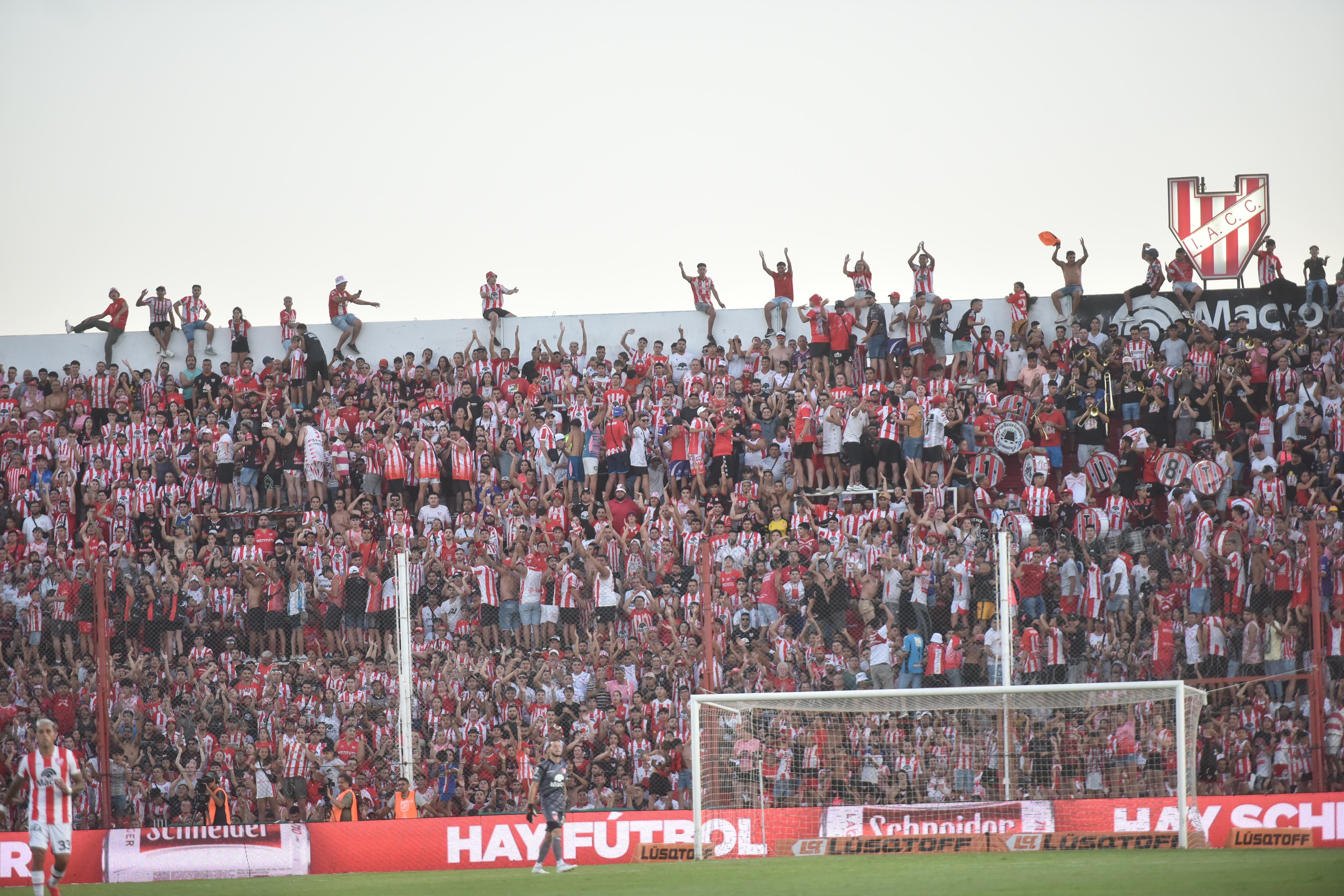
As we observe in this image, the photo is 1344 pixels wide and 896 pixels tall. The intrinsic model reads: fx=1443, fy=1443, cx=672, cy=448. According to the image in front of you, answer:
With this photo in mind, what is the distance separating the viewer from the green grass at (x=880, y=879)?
11898 mm

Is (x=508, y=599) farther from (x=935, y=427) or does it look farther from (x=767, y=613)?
(x=935, y=427)

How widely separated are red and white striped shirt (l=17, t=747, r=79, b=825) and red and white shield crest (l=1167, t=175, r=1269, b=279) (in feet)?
76.4

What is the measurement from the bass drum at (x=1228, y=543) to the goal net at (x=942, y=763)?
7.79ft

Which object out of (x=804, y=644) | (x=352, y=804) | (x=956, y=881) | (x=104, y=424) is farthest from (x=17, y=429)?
(x=956, y=881)

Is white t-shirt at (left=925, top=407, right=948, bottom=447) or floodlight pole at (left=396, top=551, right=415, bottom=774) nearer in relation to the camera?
floodlight pole at (left=396, top=551, right=415, bottom=774)

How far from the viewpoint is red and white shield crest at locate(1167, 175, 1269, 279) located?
28469mm

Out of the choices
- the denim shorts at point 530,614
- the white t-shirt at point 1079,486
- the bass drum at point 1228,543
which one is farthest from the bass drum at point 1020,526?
the denim shorts at point 530,614

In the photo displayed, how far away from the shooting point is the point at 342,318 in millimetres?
29062

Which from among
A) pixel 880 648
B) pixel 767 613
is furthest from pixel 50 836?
pixel 880 648

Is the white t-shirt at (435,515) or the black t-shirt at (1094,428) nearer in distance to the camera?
the white t-shirt at (435,515)

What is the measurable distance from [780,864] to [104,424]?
17.4 m

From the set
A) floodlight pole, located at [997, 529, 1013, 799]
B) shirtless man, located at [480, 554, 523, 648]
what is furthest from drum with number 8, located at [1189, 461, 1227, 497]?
shirtless man, located at [480, 554, 523, 648]

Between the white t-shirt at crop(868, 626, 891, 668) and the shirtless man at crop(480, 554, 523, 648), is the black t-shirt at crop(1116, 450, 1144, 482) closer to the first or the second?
the white t-shirt at crop(868, 626, 891, 668)

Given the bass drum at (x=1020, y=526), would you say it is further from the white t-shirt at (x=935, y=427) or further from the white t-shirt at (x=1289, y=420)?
the white t-shirt at (x=1289, y=420)
